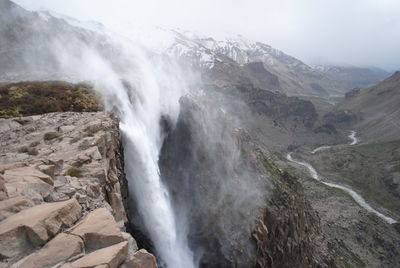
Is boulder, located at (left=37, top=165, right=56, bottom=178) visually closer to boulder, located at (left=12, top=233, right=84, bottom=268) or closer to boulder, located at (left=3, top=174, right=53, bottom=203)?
boulder, located at (left=3, top=174, right=53, bottom=203)

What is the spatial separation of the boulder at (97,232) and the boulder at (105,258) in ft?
1.16

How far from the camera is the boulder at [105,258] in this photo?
9.71 m

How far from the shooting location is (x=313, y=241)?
70062 mm

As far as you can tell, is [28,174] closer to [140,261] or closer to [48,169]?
[48,169]

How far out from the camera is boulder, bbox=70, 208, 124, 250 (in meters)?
11.0

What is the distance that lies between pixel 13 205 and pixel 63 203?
1.86 metres

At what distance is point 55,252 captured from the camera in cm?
1027

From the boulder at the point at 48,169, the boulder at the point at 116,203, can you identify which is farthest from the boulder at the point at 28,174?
the boulder at the point at 116,203

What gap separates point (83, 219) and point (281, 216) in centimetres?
4538

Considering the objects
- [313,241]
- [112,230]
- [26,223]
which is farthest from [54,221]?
[313,241]

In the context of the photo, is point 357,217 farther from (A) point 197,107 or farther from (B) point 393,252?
(A) point 197,107

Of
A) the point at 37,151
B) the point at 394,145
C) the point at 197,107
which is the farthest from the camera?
the point at 394,145

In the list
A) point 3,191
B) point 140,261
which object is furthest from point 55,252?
point 3,191

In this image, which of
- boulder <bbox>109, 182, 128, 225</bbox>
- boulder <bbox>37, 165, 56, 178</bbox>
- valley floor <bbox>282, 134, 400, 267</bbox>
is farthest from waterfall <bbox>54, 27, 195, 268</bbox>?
valley floor <bbox>282, 134, 400, 267</bbox>
